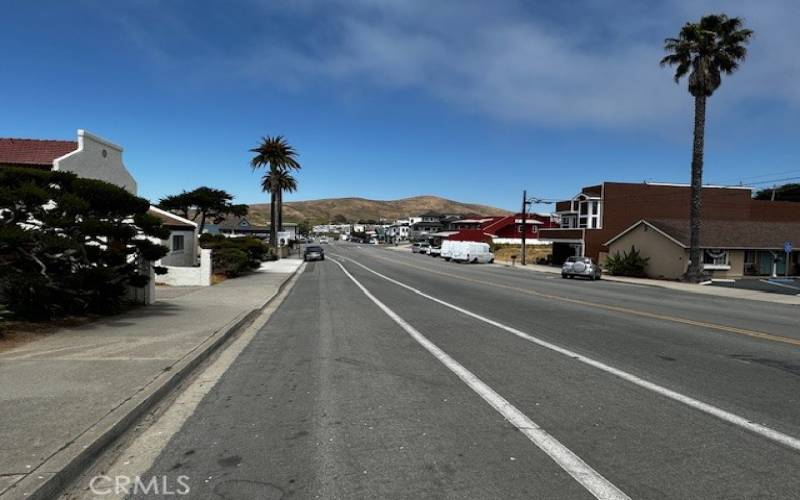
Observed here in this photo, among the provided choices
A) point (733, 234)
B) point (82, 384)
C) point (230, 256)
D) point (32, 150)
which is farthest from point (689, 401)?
point (733, 234)

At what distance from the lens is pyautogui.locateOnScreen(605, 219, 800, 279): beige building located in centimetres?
3844

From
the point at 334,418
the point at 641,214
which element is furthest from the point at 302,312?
the point at 641,214

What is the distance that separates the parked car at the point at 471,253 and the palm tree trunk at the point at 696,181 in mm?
Answer: 27802

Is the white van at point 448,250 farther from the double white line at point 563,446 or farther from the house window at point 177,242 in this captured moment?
the double white line at point 563,446

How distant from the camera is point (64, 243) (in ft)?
35.6

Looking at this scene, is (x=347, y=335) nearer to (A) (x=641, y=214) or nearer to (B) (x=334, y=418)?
(B) (x=334, y=418)

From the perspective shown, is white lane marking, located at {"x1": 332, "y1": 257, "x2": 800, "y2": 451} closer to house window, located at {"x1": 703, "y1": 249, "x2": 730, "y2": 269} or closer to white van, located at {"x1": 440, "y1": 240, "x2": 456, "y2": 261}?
house window, located at {"x1": 703, "y1": 249, "x2": 730, "y2": 269}

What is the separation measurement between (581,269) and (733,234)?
43.6 feet

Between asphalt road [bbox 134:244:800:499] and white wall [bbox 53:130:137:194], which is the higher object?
white wall [bbox 53:130:137:194]

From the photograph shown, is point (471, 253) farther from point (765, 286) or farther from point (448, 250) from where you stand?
point (765, 286)

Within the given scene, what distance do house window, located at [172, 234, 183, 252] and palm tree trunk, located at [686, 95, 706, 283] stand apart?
2926 centimetres

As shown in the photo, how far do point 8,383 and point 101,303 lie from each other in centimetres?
623
